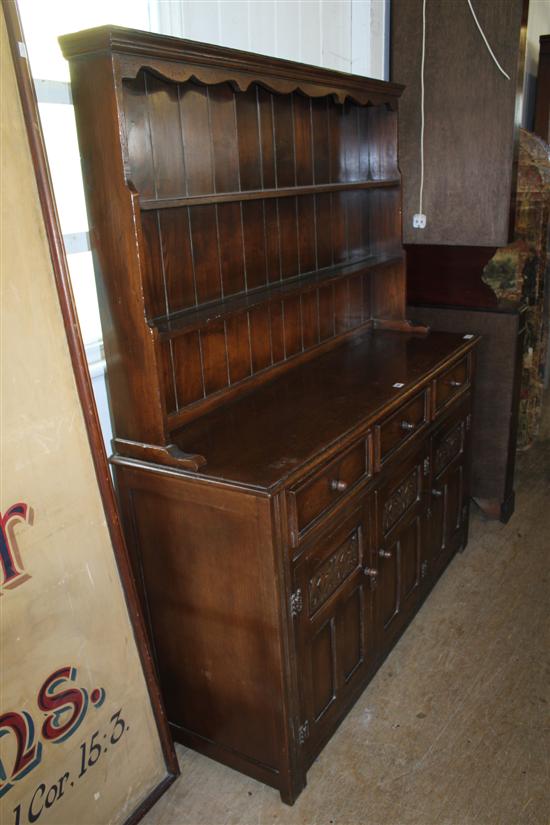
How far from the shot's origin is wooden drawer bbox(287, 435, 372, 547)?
1.71 meters

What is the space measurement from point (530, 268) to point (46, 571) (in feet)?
9.97

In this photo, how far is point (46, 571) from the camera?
1550 mm

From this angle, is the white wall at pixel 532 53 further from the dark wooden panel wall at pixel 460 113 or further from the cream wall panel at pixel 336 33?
the cream wall panel at pixel 336 33

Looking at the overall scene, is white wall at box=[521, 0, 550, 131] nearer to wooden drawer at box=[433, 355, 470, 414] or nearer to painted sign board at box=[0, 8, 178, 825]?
wooden drawer at box=[433, 355, 470, 414]

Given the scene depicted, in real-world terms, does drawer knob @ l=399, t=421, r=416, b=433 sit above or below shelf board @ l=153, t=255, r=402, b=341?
below

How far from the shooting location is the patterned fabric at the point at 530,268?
309 centimetres

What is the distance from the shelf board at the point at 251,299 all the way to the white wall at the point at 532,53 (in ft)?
7.17

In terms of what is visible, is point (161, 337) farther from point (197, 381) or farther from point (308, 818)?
point (308, 818)

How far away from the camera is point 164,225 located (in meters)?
1.88

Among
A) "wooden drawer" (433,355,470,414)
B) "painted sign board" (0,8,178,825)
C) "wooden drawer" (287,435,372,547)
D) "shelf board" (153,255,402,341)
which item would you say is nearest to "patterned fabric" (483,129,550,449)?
"wooden drawer" (433,355,470,414)

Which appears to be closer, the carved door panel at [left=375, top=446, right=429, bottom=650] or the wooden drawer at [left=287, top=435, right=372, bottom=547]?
the wooden drawer at [left=287, top=435, right=372, bottom=547]

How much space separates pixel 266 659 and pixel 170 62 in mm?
1437

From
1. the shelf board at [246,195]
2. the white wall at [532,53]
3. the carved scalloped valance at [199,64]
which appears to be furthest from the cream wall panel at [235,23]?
the white wall at [532,53]

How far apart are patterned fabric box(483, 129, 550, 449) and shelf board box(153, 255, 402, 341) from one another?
664mm
